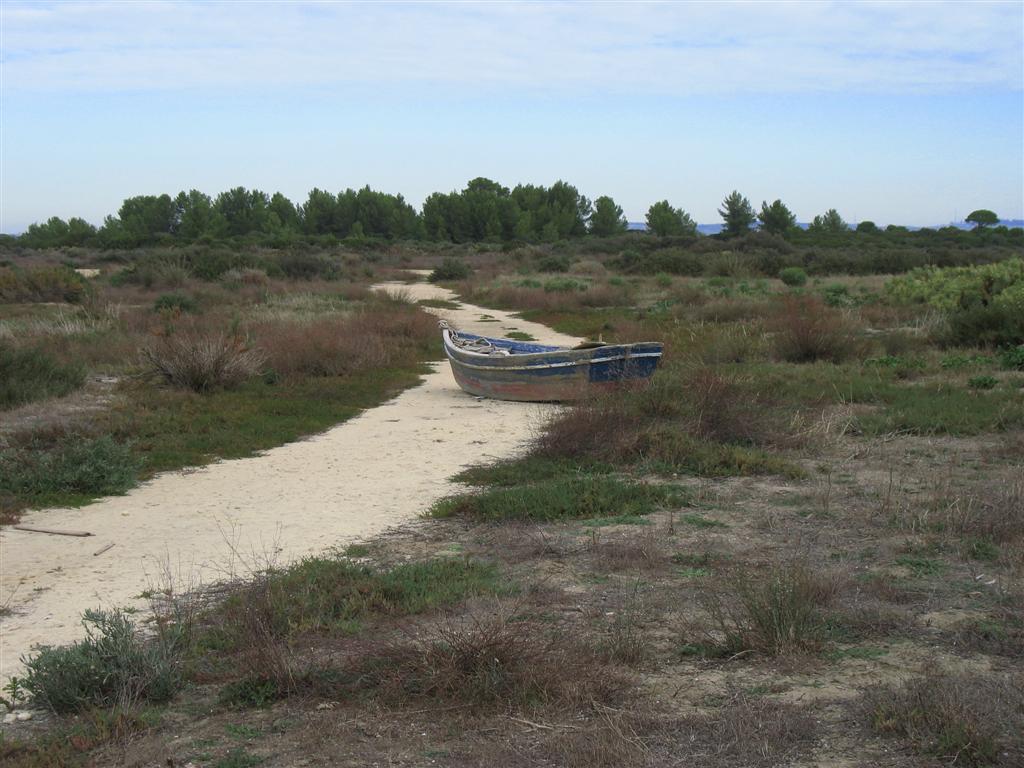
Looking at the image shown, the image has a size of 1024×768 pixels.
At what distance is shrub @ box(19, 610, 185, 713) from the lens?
4.89 metres

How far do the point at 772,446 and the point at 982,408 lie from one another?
3.09 meters

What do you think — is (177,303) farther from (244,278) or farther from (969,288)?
(969,288)

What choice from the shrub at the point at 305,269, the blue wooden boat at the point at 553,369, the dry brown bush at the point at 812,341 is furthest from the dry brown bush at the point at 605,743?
the shrub at the point at 305,269

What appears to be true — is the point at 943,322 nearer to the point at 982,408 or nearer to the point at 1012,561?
the point at 982,408

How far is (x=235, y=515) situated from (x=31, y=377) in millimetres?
7221

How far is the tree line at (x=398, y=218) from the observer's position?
3396 inches

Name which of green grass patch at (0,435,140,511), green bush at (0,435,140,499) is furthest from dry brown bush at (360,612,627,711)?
green bush at (0,435,140,499)

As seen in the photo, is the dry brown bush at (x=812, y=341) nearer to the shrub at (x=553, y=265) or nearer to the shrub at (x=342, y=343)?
the shrub at (x=342, y=343)

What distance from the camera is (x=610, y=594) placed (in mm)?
6223

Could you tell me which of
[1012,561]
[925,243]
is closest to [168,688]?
[1012,561]

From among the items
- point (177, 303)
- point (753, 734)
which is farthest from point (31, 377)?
point (753, 734)

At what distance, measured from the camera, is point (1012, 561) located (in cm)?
634

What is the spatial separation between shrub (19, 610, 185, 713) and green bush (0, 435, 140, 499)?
16.5 ft

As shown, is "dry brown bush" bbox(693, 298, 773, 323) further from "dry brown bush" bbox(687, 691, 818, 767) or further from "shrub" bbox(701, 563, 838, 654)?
"dry brown bush" bbox(687, 691, 818, 767)
